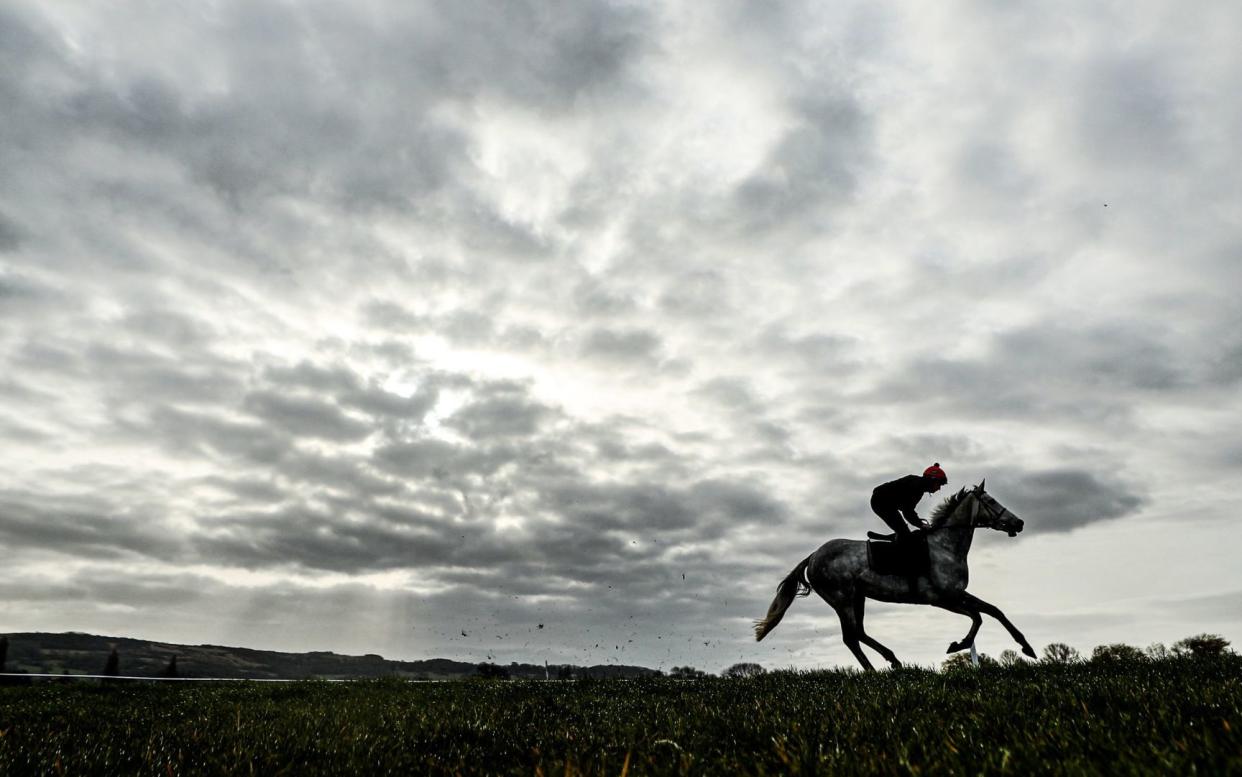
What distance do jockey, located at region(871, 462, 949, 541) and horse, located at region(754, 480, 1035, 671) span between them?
766 millimetres

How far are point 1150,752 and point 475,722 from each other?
6190 millimetres

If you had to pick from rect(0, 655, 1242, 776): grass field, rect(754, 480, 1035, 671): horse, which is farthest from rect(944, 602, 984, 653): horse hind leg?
rect(0, 655, 1242, 776): grass field

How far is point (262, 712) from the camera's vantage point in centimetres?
1009

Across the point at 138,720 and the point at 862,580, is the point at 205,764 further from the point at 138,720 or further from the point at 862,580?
the point at 862,580

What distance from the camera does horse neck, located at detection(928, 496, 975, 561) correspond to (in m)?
17.1

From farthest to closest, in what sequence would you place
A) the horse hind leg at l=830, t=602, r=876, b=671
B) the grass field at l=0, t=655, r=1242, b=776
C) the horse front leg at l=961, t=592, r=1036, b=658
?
the horse hind leg at l=830, t=602, r=876, b=671 → the horse front leg at l=961, t=592, r=1036, b=658 → the grass field at l=0, t=655, r=1242, b=776

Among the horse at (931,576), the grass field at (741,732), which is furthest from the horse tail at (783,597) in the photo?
the grass field at (741,732)

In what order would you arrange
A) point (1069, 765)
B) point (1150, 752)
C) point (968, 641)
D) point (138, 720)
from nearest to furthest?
point (1069, 765) → point (1150, 752) → point (138, 720) → point (968, 641)

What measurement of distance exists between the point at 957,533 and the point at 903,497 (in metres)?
1.77

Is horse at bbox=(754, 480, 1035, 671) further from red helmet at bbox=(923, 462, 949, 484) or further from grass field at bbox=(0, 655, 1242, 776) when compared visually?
grass field at bbox=(0, 655, 1242, 776)

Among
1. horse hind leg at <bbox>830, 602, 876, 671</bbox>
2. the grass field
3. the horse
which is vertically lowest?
the grass field

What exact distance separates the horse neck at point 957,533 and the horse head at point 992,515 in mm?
170

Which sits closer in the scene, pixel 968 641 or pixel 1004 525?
pixel 968 641

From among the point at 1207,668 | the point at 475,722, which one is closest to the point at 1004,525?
the point at 1207,668
